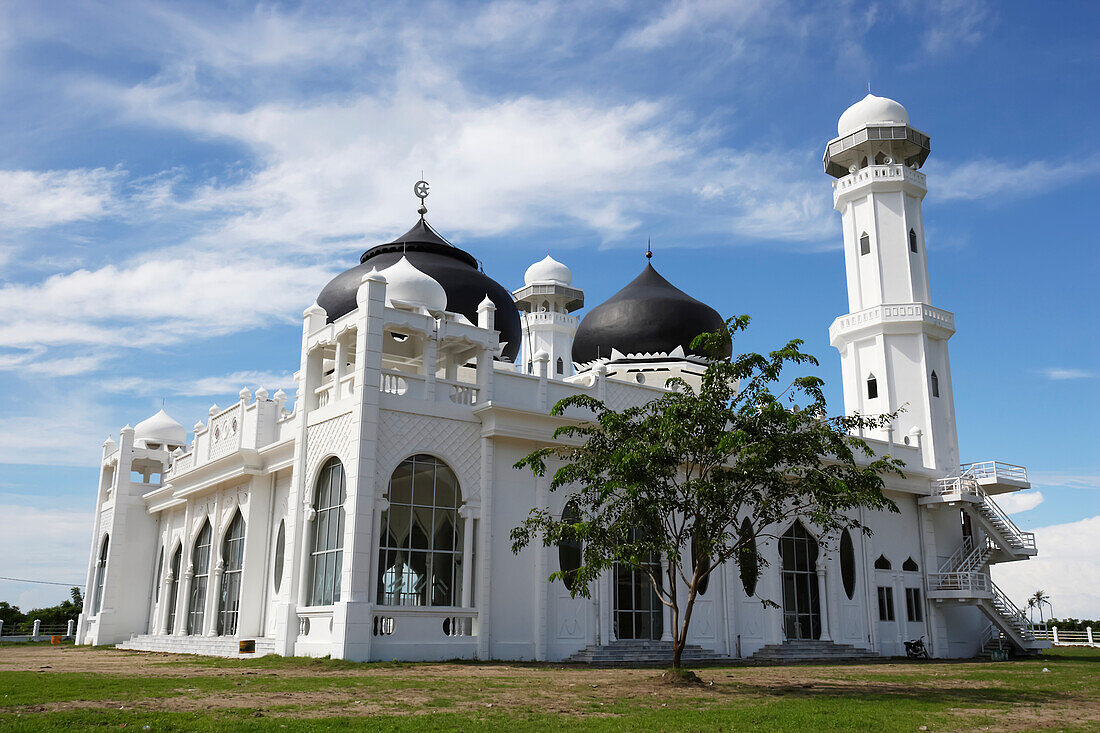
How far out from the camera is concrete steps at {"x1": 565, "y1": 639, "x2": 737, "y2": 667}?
2008 centimetres

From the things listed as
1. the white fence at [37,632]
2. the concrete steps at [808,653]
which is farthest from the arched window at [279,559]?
the white fence at [37,632]

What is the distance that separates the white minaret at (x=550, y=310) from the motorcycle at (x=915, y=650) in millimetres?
18620

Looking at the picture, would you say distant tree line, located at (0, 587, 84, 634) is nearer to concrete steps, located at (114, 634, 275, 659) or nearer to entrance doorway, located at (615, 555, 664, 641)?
concrete steps, located at (114, 634, 275, 659)

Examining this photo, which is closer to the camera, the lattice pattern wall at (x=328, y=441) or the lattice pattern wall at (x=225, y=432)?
the lattice pattern wall at (x=328, y=441)

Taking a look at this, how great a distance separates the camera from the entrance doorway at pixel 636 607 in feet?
70.4

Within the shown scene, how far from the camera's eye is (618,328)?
30391 millimetres

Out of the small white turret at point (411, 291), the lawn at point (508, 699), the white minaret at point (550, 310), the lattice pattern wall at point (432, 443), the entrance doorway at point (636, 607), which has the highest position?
the white minaret at point (550, 310)

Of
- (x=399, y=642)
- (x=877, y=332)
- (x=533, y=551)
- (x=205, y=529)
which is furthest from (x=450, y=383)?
(x=877, y=332)

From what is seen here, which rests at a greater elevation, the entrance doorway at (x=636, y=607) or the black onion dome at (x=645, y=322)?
the black onion dome at (x=645, y=322)

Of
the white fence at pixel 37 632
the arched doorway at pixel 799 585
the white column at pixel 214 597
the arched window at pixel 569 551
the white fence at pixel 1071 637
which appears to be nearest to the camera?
the arched window at pixel 569 551

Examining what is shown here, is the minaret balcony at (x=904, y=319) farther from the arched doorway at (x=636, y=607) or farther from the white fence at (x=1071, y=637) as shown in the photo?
the white fence at (x=1071, y=637)

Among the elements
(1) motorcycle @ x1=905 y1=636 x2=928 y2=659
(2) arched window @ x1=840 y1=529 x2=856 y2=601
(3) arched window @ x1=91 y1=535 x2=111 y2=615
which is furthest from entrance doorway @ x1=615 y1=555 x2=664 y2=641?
(3) arched window @ x1=91 y1=535 x2=111 y2=615

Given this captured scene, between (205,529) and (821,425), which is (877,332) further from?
(205,529)

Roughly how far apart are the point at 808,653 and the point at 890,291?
13.0m
